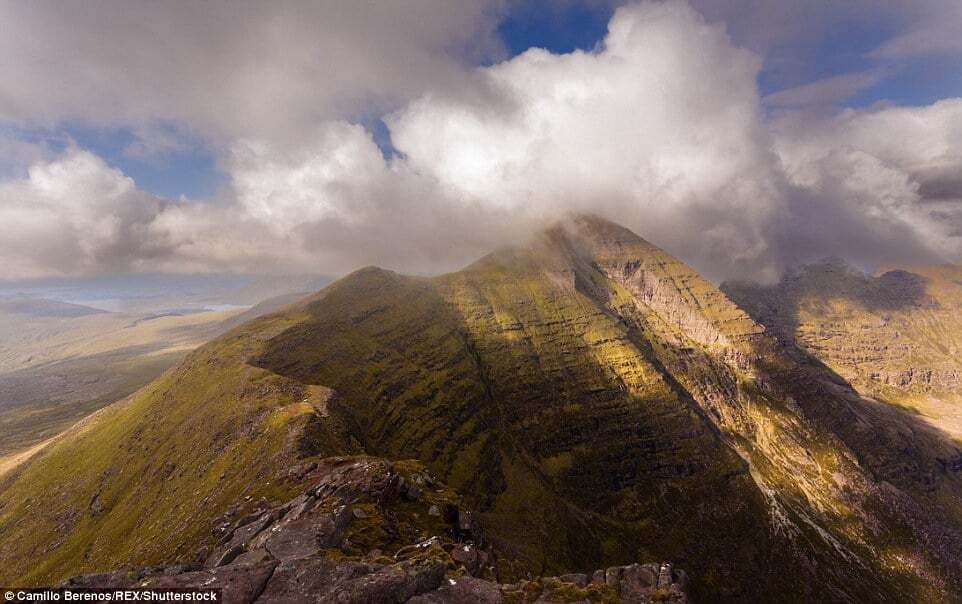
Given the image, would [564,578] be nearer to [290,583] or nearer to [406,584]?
[406,584]

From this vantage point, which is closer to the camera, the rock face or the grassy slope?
the rock face

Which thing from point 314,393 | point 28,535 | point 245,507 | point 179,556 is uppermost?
point 314,393

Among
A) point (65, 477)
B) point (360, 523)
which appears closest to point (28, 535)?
point (65, 477)

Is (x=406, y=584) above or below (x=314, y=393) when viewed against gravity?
below

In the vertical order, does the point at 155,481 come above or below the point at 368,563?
below

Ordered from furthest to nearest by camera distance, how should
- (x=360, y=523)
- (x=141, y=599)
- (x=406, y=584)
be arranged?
(x=360, y=523), (x=406, y=584), (x=141, y=599)

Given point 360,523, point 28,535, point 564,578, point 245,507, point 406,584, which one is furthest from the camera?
point 28,535

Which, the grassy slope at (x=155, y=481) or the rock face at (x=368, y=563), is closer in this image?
the rock face at (x=368, y=563)

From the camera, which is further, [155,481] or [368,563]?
[155,481]
